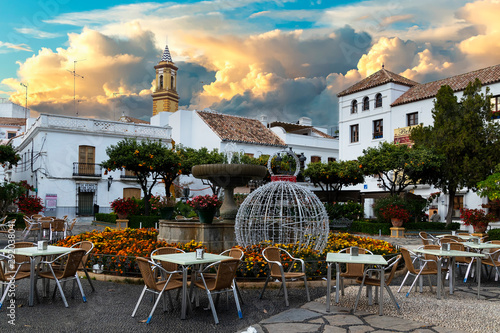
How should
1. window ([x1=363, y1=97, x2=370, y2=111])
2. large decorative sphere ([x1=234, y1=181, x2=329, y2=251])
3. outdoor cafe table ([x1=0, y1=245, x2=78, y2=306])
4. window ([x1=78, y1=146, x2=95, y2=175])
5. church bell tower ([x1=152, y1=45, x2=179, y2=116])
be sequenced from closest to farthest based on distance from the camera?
1. outdoor cafe table ([x1=0, y1=245, x2=78, y2=306])
2. large decorative sphere ([x1=234, y1=181, x2=329, y2=251])
3. window ([x1=78, y1=146, x2=95, y2=175])
4. window ([x1=363, y1=97, x2=370, y2=111])
5. church bell tower ([x1=152, y1=45, x2=179, y2=116])

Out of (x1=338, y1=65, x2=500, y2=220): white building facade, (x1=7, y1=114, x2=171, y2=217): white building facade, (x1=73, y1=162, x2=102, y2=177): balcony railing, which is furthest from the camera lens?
(x1=73, y1=162, x2=102, y2=177): balcony railing

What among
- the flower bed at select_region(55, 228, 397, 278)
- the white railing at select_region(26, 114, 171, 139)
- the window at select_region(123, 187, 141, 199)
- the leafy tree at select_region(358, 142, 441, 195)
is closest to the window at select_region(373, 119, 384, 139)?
the leafy tree at select_region(358, 142, 441, 195)

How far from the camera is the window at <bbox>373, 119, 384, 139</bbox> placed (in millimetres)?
32162

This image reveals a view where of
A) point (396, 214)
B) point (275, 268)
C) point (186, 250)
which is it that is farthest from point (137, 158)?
point (275, 268)

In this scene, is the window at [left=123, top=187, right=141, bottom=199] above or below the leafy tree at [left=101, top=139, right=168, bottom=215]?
below

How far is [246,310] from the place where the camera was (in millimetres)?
6629

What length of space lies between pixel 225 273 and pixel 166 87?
45.0 m

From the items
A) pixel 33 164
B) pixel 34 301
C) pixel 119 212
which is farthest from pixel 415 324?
pixel 33 164

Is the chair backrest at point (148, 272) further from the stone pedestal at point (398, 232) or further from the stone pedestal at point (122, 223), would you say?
the stone pedestal at point (398, 232)

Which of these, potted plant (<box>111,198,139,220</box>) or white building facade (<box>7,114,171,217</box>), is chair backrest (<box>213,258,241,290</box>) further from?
white building facade (<box>7,114,171,217</box>)

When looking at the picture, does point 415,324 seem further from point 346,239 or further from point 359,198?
point 359,198

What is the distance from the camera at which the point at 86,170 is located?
30953 mm

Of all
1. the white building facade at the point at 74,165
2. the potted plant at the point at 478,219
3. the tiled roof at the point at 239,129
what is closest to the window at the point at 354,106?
the tiled roof at the point at 239,129

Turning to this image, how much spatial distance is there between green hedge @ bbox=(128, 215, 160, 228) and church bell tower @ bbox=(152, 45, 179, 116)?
27.9 metres
